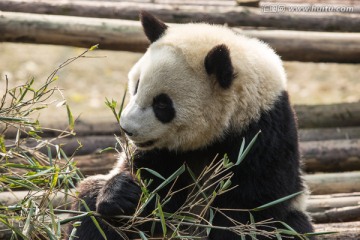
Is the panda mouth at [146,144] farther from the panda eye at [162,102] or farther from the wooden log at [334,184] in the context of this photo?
the wooden log at [334,184]

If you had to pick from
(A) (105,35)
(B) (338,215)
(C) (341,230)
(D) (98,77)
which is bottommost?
(D) (98,77)

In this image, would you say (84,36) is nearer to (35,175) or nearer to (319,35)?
(319,35)

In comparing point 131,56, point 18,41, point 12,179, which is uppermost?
point 12,179

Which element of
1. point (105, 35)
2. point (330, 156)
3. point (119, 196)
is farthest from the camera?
point (105, 35)

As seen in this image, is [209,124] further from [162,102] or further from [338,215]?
[338,215]

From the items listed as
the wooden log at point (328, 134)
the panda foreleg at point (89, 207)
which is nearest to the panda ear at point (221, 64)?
the panda foreleg at point (89, 207)

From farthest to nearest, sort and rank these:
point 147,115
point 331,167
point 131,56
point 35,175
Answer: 1. point 131,56
2. point 331,167
3. point 147,115
4. point 35,175

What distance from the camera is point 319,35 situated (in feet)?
23.4

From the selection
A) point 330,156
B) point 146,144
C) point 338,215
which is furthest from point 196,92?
point 330,156

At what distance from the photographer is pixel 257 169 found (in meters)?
4.28

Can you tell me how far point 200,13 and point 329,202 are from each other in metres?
2.43

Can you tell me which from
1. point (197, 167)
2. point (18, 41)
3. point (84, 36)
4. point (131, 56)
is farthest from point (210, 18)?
point (131, 56)

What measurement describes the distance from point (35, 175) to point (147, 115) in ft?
3.01

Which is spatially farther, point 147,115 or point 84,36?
point 84,36
